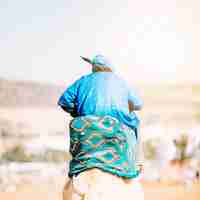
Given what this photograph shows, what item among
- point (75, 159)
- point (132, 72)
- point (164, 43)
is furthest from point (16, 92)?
point (75, 159)

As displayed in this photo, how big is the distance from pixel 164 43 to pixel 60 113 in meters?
1.02

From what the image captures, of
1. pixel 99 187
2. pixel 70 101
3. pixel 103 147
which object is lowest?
pixel 99 187

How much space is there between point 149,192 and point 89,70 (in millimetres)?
1065

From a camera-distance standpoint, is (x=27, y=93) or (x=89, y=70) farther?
(x=27, y=93)

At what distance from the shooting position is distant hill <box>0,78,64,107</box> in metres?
4.52

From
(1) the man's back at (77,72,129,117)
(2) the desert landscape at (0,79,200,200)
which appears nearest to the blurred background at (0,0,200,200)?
(2) the desert landscape at (0,79,200,200)

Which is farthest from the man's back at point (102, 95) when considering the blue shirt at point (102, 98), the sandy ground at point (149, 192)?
the sandy ground at point (149, 192)

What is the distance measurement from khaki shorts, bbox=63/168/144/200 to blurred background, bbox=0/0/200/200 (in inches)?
66.9

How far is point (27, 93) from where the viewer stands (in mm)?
4598

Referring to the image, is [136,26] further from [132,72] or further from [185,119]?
[185,119]

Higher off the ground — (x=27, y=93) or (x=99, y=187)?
(x=27, y=93)

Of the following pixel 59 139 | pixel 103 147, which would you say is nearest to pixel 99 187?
pixel 103 147

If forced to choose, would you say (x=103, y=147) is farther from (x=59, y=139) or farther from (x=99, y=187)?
(x=59, y=139)

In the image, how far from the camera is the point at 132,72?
15.2 ft
